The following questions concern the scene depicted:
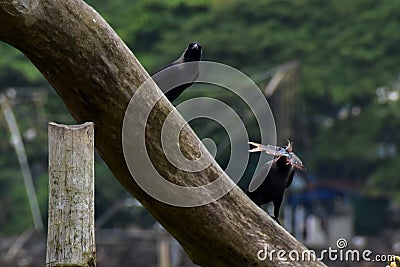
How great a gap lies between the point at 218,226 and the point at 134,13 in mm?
15104

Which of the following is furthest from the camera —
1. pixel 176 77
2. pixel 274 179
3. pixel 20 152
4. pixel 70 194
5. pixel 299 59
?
pixel 299 59

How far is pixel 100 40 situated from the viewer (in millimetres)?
3941

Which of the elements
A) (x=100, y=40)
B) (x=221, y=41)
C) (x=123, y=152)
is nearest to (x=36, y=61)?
(x=100, y=40)

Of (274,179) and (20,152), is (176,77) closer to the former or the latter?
(274,179)

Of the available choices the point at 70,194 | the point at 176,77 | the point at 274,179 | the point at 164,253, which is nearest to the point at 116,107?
the point at 70,194

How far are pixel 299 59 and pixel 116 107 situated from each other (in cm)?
1519

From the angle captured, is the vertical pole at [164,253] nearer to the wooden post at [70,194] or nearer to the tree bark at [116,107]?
the tree bark at [116,107]

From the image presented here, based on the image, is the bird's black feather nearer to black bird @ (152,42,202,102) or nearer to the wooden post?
black bird @ (152,42,202,102)

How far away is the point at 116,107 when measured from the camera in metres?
3.99

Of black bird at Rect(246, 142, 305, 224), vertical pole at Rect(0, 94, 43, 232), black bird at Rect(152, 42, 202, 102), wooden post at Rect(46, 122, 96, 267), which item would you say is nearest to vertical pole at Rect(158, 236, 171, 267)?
vertical pole at Rect(0, 94, 43, 232)

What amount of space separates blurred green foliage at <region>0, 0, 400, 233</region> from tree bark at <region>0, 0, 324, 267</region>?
13846mm

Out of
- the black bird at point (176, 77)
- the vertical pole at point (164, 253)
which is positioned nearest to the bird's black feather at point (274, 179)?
the black bird at point (176, 77)

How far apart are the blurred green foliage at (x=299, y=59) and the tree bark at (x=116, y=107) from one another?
45.4 feet

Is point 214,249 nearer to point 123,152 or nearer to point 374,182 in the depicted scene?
point 123,152
